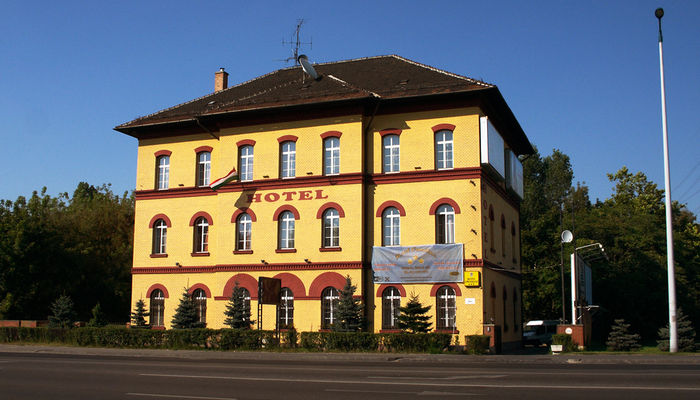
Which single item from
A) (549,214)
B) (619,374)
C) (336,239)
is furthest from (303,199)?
(549,214)

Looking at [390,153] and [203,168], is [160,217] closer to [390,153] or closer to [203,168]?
[203,168]

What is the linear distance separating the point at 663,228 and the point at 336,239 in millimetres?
31946

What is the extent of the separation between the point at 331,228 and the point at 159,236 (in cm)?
1055

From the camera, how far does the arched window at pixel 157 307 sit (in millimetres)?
35062

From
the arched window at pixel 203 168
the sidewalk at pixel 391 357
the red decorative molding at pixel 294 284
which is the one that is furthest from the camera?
the arched window at pixel 203 168

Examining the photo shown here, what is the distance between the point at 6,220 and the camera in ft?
133

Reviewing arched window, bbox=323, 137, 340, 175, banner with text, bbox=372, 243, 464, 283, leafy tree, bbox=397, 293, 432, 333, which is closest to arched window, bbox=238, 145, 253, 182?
arched window, bbox=323, 137, 340, 175

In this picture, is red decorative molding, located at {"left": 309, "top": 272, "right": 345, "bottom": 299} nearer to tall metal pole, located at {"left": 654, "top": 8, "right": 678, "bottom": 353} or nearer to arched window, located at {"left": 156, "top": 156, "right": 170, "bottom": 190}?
arched window, located at {"left": 156, "top": 156, "right": 170, "bottom": 190}

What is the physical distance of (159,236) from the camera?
3606 cm

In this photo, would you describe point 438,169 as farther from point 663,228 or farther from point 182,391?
point 663,228

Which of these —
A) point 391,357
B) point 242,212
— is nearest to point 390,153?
point 242,212

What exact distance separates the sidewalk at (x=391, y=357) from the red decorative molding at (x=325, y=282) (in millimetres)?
4775

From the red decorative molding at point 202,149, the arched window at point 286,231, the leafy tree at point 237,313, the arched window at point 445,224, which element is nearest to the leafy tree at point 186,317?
the leafy tree at point 237,313

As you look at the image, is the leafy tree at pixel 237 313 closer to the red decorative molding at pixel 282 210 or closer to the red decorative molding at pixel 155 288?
the red decorative molding at pixel 282 210
